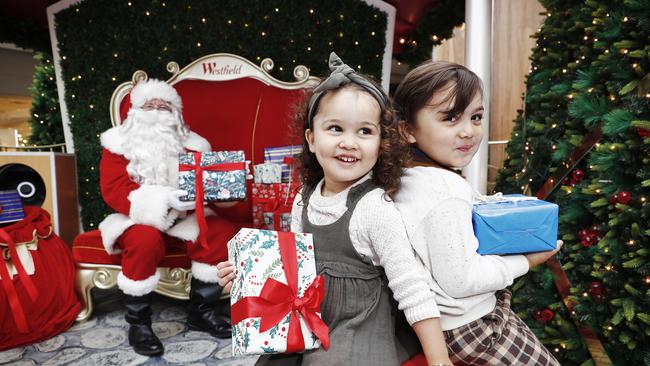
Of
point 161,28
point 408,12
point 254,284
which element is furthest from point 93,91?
point 254,284

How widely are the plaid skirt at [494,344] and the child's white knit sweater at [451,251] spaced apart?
27 mm

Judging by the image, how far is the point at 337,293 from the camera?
1.10 meters

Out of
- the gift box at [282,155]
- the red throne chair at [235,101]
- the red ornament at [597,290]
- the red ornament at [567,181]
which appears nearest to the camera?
the red ornament at [597,290]

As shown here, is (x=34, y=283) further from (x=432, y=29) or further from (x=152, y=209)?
(x=432, y=29)

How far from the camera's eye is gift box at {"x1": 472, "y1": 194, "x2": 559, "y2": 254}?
108 cm

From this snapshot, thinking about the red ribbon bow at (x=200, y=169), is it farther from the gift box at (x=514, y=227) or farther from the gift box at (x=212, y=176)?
the gift box at (x=514, y=227)

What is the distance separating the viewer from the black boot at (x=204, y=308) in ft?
8.99

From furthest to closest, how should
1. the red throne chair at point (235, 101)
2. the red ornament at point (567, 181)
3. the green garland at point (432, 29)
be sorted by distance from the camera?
the green garland at point (432, 29), the red throne chair at point (235, 101), the red ornament at point (567, 181)

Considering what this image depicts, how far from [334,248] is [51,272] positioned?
2.51 metres

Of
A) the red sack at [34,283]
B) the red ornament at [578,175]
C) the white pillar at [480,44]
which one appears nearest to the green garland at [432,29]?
the white pillar at [480,44]

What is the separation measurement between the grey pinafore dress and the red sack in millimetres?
2280

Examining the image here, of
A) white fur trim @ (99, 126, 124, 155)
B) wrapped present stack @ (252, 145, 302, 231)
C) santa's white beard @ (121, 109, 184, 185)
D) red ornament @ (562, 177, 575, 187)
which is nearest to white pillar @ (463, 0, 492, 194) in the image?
red ornament @ (562, 177, 575, 187)

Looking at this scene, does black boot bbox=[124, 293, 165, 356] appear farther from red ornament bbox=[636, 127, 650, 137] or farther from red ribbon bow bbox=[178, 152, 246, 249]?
red ornament bbox=[636, 127, 650, 137]

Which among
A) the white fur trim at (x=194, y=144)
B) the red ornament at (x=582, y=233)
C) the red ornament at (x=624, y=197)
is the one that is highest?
the white fur trim at (x=194, y=144)
